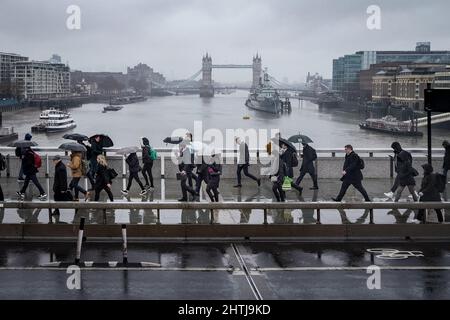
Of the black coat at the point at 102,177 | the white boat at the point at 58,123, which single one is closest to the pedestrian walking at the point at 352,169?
the black coat at the point at 102,177

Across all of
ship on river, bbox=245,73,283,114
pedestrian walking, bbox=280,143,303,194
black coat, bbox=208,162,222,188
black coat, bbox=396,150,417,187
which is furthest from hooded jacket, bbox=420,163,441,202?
ship on river, bbox=245,73,283,114

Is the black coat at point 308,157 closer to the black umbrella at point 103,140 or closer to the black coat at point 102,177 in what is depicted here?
the black umbrella at point 103,140

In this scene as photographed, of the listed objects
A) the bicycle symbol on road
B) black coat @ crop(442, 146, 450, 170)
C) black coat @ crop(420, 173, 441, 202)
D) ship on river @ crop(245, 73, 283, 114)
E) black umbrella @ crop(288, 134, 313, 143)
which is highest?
ship on river @ crop(245, 73, 283, 114)

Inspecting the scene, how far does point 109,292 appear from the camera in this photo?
7.74 m

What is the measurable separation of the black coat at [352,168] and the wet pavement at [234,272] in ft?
10.0

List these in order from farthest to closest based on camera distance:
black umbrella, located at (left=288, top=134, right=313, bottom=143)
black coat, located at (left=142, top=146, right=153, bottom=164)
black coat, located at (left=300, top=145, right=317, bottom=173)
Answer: black umbrella, located at (left=288, top=134, right=313, bottom=143) < black coat, located at (left=300, top=145, right=317, bottom=173) < black coat, located at (left=142, top=146, right=153, bottom=164)

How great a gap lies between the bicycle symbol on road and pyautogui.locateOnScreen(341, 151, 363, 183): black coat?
348cm

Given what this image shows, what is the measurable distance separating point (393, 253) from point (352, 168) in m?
3.75

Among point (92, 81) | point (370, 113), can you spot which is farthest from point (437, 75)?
point (92, 81)

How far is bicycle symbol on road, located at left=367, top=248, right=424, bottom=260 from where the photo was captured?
977cm

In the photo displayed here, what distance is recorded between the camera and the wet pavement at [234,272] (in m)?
7.72

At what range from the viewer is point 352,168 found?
13578 mm

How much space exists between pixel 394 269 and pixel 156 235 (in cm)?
403

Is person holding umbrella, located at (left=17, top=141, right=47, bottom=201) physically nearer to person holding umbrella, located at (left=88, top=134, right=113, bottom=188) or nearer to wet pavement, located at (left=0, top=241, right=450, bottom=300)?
person holding umbrella, located at (left=88, top=134, right=113, bottom=188)
